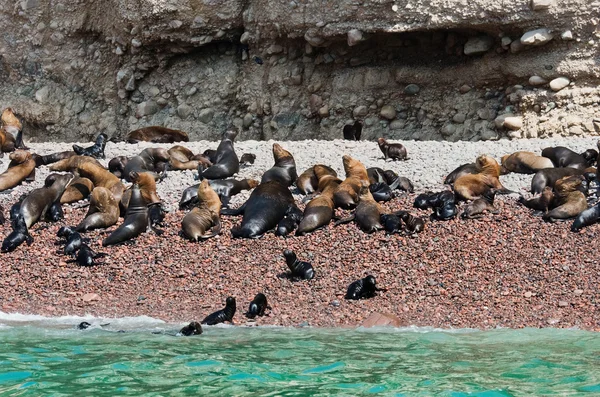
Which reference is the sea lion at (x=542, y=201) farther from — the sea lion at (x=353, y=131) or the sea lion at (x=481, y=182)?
the sea lion at (x=353, y=131)

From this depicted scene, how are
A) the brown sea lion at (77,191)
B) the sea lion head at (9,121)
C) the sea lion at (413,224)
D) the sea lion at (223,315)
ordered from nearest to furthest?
the sea lion at (223,315) → the sea lion at (413,224) → the brown sea lion at (77,191) → the sea lion head at (9,121)

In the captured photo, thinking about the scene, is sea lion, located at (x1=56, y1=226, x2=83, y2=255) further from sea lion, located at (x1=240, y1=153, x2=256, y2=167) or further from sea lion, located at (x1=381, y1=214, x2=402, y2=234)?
sea lion, located at (x1=381, y1=214, x2=402, y2=234)

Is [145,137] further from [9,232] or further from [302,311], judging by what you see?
[302,311]

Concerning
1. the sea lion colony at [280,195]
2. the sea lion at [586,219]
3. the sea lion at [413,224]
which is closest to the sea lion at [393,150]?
the sea lion colony at [280,195]

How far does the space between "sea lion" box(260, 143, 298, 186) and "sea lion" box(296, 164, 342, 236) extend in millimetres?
624

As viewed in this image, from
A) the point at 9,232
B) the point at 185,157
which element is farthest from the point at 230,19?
the point at 9,232

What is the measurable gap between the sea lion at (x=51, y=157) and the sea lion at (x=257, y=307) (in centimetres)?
662

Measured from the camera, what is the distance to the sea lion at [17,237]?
11.5 meters

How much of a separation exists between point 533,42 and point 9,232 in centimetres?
858

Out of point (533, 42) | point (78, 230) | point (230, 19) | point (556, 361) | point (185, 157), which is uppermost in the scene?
point (230, 19)

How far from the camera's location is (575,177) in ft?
38.6

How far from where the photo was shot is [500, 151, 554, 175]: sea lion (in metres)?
13.0

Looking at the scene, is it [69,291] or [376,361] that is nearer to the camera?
[376,361]

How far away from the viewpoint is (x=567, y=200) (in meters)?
11.4
